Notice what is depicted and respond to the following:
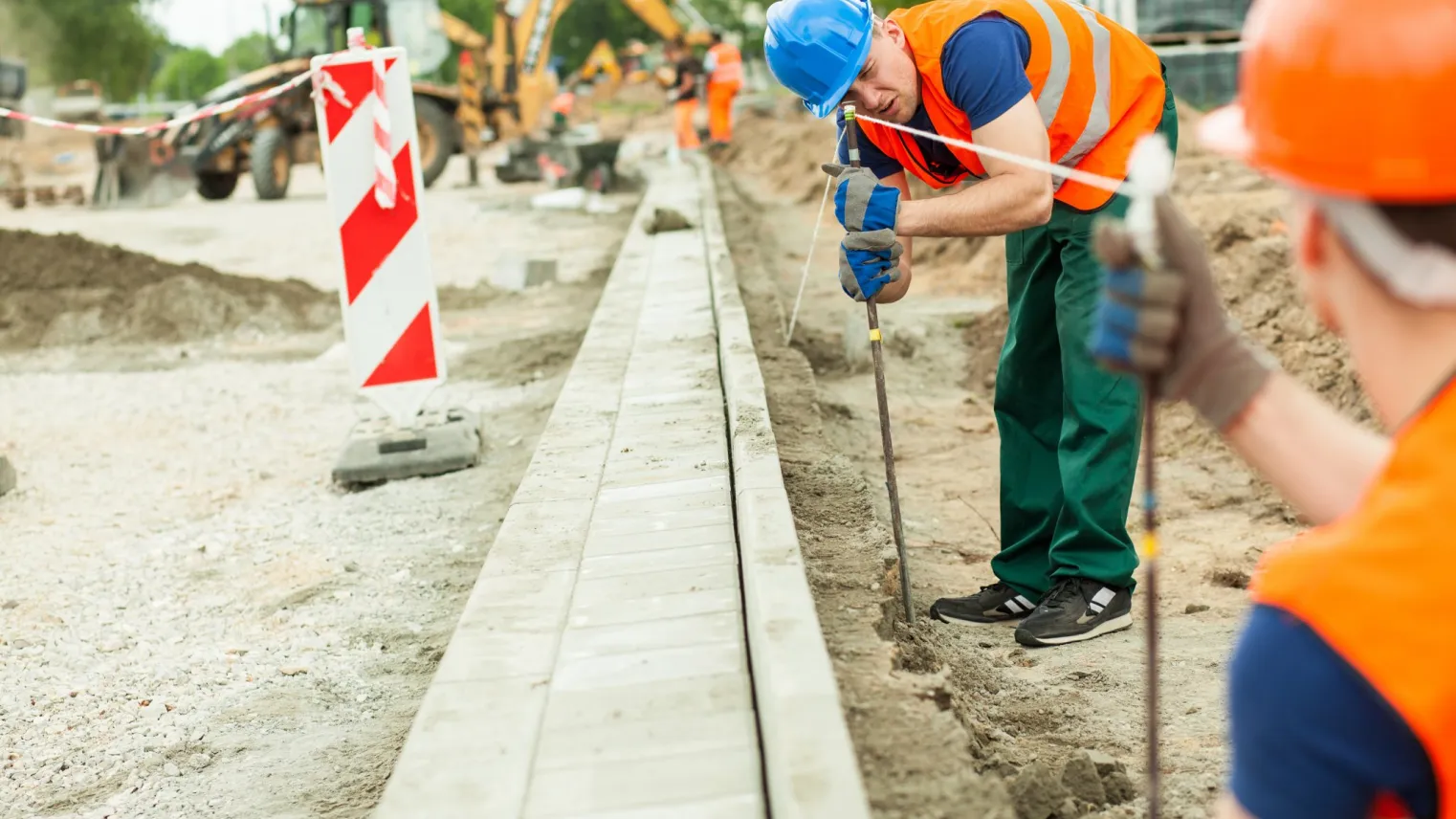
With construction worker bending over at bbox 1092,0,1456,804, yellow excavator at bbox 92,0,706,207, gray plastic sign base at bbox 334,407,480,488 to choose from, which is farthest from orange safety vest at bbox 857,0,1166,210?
yellow excavator at bbox 92,0,706,207

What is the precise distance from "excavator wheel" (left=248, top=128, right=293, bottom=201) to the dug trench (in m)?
12.3

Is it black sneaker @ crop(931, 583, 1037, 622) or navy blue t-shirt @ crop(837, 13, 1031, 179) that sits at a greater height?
navy blue t-shirt @ crop(837, 13, 1031, 179)

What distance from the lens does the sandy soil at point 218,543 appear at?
3332mm

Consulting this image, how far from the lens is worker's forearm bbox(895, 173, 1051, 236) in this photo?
11.2ft

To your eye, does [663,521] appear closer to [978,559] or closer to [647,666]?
[647,666]

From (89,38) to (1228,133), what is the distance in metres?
55.3

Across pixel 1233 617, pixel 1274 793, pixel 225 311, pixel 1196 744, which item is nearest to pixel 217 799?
pixel 1196 744

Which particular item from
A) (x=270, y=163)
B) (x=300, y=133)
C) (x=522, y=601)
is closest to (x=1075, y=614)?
(x=522, y=601)

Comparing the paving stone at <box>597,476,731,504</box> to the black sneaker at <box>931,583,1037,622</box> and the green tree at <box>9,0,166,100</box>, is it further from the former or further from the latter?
the green tree at <box>9,0,166,100</box>

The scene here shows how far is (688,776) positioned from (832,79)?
1840mm

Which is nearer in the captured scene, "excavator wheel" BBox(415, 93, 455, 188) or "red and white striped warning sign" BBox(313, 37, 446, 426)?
"red and white striped warning sign" BBox(313, 37, 446, 426)

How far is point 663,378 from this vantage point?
5.64 meters

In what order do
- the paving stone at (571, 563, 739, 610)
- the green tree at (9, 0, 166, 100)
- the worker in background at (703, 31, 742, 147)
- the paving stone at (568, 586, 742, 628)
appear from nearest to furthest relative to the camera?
the paving stone at (568, 586, 742, 628) → the paving stone at (571, 563, 739, 610) → the worker in background at (703, 31, 742, 147) → the green tree at (9, 0, 166, 100)

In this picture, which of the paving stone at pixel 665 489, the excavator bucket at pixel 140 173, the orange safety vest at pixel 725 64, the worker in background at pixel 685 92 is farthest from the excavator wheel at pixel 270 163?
the paving stone at pixel 665 489
